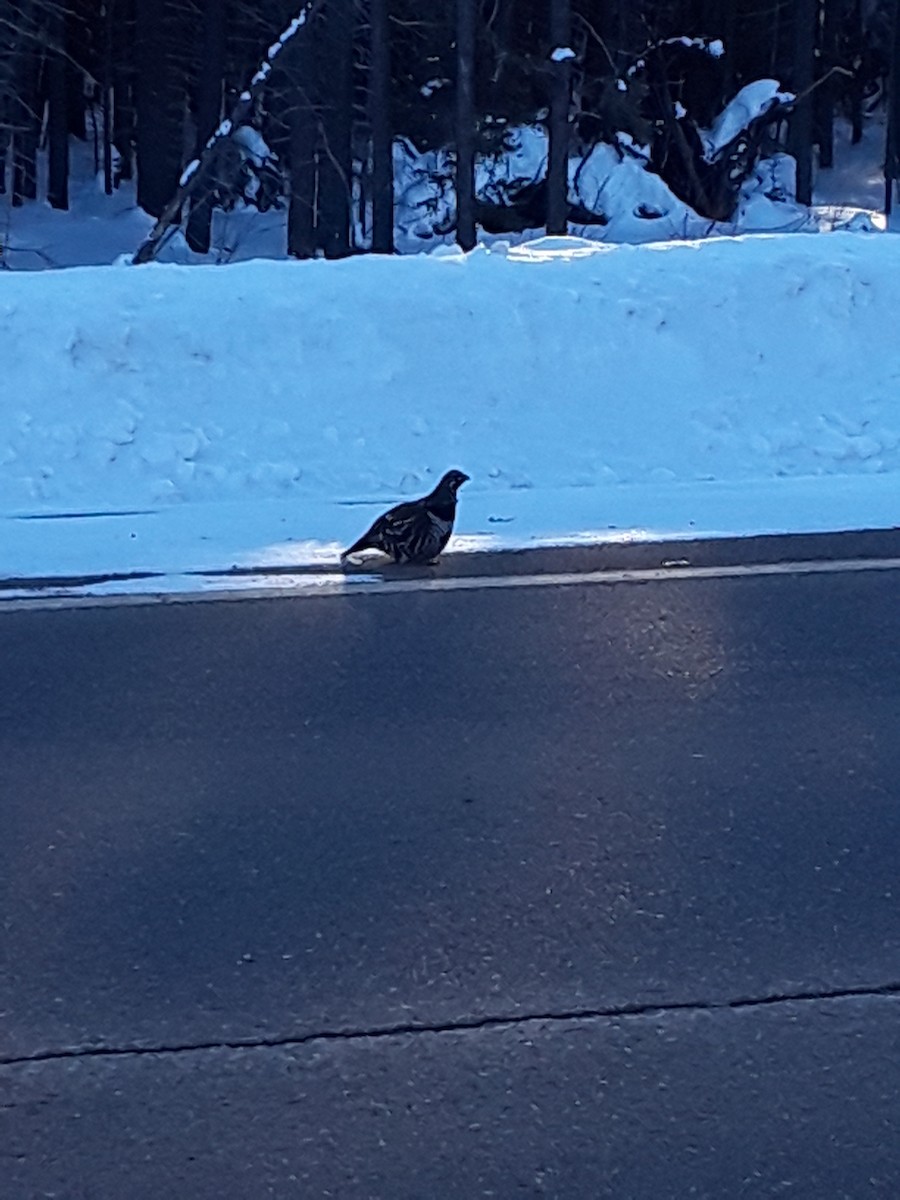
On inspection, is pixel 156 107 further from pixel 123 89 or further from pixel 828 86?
pixel 828 86

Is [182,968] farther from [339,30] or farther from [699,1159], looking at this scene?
[339,30]

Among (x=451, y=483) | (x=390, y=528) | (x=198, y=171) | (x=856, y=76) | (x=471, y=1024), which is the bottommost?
(x=471, y=1024)

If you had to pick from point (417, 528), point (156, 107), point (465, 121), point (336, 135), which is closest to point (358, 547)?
point (417, 528)

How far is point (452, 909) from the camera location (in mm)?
4656

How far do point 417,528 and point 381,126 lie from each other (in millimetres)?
18583

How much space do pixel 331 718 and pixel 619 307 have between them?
6788 mm

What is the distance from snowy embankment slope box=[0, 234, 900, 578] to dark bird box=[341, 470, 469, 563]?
40.2 inches

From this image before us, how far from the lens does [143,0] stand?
32.0m

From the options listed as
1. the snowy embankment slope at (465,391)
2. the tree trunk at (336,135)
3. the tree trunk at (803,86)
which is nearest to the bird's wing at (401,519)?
the snowy embankment slope at (465,391)

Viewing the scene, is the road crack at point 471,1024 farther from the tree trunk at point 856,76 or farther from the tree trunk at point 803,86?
the tree trunk at point 856,76

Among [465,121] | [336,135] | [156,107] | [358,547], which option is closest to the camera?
[358,547]

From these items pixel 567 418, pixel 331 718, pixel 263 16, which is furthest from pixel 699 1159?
pixel 263 16

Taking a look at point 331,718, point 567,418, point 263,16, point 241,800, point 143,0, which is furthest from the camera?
point 143,0

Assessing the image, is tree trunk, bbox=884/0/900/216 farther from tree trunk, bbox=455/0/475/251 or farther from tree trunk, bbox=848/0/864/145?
tree trunk, bbox=455/0/475/251
